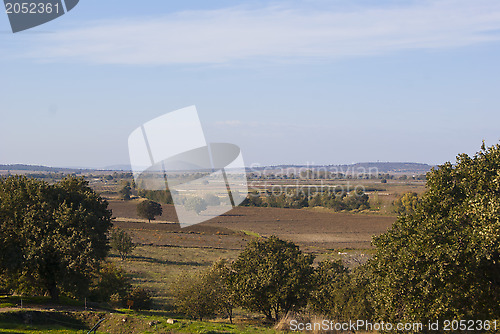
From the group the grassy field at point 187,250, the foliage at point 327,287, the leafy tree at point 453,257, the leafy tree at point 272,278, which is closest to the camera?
the leafy tree at point 453,257

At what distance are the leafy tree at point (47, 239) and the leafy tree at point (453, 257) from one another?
65.0ft

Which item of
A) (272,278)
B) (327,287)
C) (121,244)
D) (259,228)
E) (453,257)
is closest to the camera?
(453,257)

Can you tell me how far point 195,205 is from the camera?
12412cm

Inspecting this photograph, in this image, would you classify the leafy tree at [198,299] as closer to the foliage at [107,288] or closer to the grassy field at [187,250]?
the grassy field at [187,250]

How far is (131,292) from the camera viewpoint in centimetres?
3797

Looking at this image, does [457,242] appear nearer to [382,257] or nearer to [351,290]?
[382,257]

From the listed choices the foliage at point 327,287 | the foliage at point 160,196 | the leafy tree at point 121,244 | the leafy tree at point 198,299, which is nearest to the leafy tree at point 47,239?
the leafy tree at point 198,299

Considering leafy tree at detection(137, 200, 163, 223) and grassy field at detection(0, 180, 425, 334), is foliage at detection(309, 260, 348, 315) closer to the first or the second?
grassy field at detection(0, 180, 425, 334)

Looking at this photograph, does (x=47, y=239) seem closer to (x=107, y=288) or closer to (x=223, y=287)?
(x=107, y=288)

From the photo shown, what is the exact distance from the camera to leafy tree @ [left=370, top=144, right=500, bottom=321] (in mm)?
18750

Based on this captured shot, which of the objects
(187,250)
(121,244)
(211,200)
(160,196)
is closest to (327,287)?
(121,244)

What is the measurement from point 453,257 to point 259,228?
3563 inches

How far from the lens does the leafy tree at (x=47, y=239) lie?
3006 cm

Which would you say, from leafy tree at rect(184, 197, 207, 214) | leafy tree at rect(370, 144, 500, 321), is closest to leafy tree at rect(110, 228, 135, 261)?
leafy tree at rect(370, 144, 500, 321)
